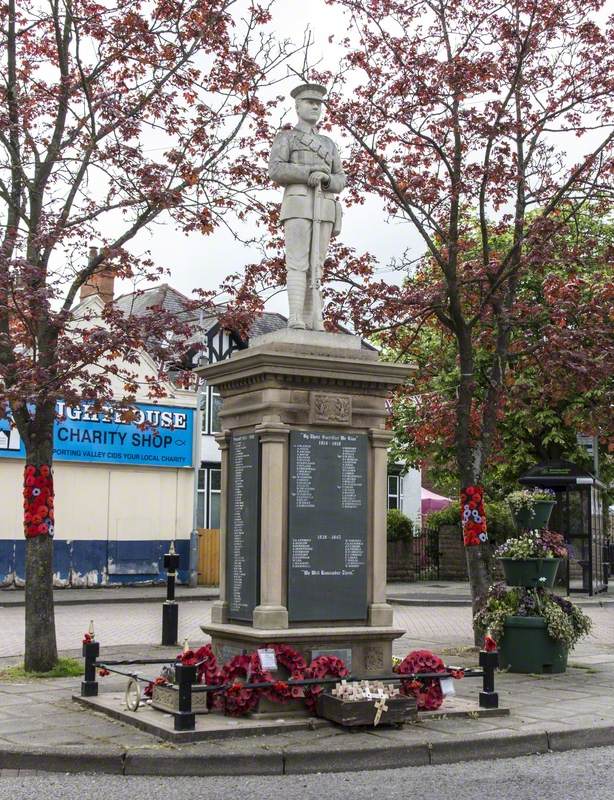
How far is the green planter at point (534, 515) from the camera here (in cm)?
1353

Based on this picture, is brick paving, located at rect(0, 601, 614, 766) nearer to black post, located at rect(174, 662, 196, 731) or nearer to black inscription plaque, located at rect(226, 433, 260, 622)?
black post, located at rect(174, 662, 196, 731)

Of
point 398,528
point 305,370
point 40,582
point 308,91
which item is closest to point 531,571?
point 305,370

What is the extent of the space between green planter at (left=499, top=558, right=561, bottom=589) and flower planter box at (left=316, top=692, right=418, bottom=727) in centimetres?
434

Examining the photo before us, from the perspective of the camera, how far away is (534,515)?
44.4 ft

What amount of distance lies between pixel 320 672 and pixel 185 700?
1336 millimetres

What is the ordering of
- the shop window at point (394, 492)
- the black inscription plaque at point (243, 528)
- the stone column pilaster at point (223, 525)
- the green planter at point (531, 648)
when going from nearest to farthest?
the black inscription plaque at point (243, 528) → the stone column pilaster at point (223, 525) → the green planter at point (531, 648) → the shop window at point (394, 492)

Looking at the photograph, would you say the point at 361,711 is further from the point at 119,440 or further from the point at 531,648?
the point at 119,440

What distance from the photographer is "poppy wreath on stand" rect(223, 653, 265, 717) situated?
9.12m

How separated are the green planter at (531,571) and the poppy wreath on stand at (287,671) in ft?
14.7

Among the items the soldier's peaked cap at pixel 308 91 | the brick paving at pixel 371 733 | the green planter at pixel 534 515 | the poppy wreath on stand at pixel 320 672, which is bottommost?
the brick paving at pixel 371 733

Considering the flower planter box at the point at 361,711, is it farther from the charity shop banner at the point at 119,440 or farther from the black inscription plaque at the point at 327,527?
the charity shop banner at the point at 119,440

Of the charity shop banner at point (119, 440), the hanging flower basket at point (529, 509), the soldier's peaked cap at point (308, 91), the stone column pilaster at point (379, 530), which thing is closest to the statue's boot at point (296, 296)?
the stone column pilaster at point (379, 530)

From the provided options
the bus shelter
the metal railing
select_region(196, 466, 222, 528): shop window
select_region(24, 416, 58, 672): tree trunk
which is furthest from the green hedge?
the metal railing

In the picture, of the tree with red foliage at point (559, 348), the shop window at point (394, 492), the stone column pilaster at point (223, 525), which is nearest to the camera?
the stone column pilaster at point (223, 525)
